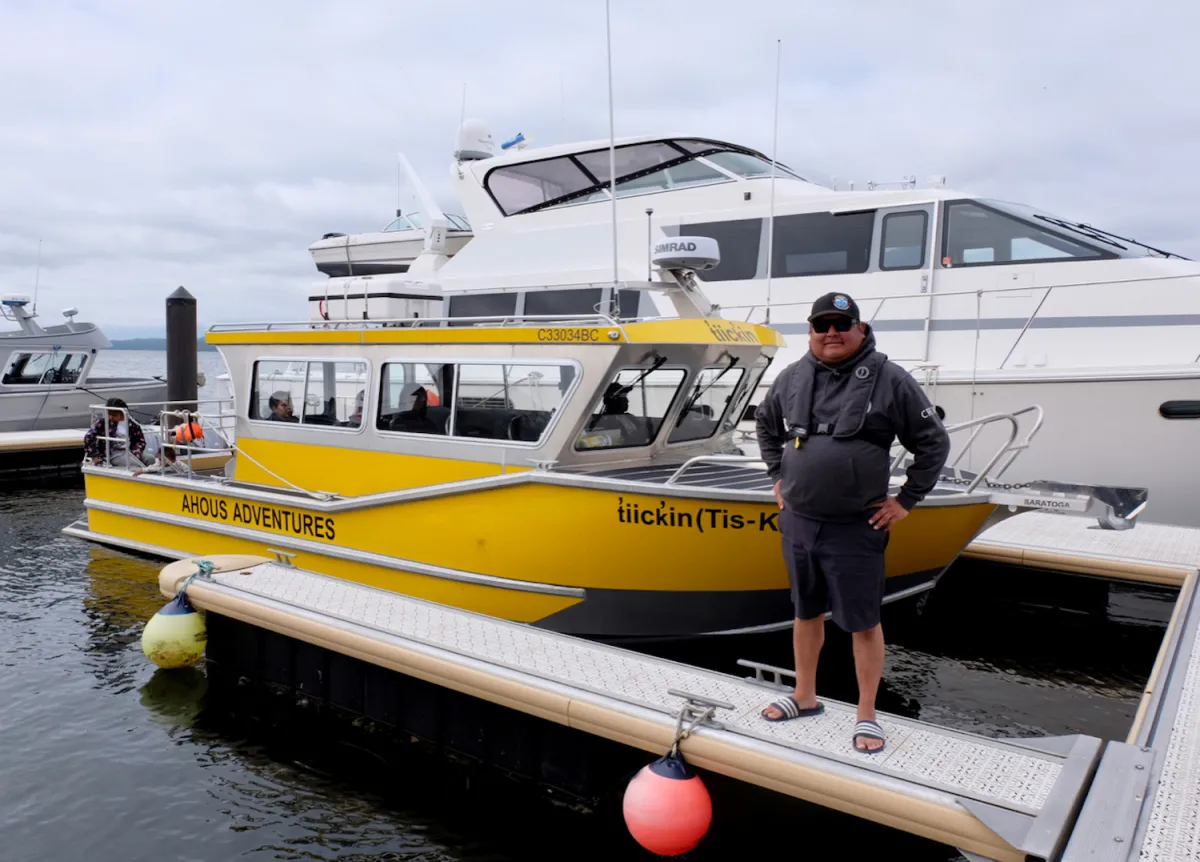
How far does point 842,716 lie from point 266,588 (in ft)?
12.5

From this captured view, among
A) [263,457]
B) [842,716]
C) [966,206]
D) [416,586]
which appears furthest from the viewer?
[966,206]

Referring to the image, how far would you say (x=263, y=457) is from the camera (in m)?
7.89

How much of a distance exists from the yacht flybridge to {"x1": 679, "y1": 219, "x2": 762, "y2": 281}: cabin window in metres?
0.02

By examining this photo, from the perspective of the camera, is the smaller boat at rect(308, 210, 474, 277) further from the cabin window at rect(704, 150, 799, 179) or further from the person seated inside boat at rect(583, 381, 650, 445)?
the person seated inside boat at rect(583, 381, 650, 445)

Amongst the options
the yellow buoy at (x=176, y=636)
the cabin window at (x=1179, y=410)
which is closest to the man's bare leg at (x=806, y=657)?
the yellow buoy at (x=176, y=636)

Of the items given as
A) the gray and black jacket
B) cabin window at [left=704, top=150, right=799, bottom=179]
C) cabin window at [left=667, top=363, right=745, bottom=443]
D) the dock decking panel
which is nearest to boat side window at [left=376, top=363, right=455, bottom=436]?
the dock decking panel

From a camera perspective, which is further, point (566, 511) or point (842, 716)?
point (566, 511)

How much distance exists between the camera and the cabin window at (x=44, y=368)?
18.7m

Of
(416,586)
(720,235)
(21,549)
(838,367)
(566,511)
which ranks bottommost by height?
(21,549)

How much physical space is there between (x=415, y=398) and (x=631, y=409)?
67.3 inches

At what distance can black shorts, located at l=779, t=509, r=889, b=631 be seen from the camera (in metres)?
3.41

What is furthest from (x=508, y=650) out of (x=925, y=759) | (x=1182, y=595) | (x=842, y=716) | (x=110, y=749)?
(x=1182, y=595)

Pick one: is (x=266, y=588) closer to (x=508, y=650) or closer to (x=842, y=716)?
(x=508, y=650)

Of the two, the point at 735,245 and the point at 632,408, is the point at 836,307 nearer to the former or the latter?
the point at 632,408
